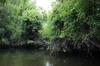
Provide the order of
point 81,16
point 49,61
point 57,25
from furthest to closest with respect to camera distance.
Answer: point 57,25 → point 49,61 → point 81,16

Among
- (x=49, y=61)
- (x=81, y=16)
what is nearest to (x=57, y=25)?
(x=49, y=61)

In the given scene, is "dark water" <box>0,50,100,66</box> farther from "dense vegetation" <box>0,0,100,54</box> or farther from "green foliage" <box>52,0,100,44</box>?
"green foliage" <box>52,0,100,44</box>

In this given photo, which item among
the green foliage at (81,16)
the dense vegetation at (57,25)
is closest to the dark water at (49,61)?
the dense vegetation at (57,25)

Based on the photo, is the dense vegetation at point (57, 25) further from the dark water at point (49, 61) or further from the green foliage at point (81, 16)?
the dark water at point (49, 61)

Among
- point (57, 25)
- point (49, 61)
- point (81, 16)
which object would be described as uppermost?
point (81, 16)

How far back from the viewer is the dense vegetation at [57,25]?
12164mm

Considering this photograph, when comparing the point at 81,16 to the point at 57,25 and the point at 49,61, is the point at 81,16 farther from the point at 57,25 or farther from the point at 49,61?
the point at 57,25

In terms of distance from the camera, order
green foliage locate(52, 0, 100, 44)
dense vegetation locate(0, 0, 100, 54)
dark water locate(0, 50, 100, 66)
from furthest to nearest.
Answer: dark water locate(0, 50, 100, 66)
dense vegetation locate(0, 0, 100, 54)
green foliage locate(52, 0, 100, 44)

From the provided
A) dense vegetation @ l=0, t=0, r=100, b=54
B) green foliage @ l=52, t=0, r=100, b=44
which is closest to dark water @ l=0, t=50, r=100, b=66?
dense vegetation @ l=0, t=0, r=100, b=54

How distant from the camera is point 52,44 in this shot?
2338 centimetres

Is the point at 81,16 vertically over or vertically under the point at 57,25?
over

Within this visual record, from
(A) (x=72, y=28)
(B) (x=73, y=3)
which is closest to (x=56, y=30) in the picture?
(A) (x=72, y=28)

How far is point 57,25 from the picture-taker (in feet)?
68.9

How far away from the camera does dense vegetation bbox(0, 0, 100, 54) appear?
12164 mm
